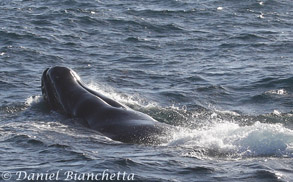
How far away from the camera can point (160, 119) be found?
17.6 metres

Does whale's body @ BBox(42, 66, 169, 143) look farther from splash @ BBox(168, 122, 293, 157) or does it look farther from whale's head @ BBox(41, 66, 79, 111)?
splash @ BBox(168, 122, 293, 157)

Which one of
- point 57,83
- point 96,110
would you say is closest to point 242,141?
point 96,110

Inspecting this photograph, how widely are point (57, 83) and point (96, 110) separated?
5.60ft

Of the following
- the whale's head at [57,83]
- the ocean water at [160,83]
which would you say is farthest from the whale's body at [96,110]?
the ocean water at [160,83]

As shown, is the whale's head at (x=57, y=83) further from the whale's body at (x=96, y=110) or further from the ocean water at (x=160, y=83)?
the ocean water at (x=160, y=83)

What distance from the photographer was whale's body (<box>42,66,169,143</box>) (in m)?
14.2

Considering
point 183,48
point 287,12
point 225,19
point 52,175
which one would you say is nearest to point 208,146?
point 52,175

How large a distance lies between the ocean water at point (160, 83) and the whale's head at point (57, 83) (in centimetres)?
38

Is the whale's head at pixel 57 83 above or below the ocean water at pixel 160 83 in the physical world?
above

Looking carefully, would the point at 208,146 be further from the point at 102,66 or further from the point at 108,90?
the point at 102,66

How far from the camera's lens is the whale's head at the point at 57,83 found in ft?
54.3

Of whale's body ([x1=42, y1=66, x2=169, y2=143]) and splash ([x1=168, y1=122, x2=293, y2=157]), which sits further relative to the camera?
whale's body ([x1=42, y1=66, x2=169, y2=143])

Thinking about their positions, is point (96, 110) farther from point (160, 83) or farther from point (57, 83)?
point (160, 83)

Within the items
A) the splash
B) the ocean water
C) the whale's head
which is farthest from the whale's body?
the splash
